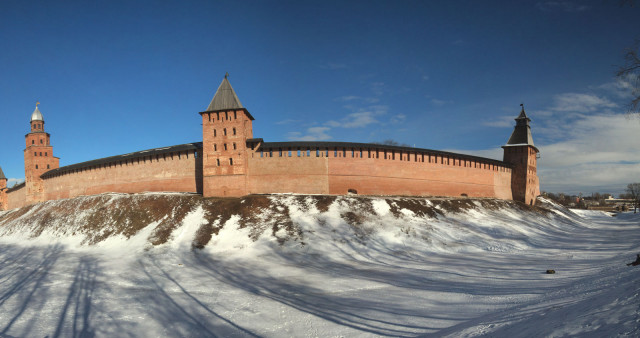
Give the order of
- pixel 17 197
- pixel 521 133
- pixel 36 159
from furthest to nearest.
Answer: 1. pixel 17 197
2. pixel 36 159
3. pixel 521 133

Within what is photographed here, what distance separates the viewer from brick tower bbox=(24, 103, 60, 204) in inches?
1769

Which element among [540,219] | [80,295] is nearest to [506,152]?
[540,219]

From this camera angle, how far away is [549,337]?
494 centimetres

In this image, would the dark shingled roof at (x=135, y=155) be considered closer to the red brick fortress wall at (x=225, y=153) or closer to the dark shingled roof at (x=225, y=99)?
the red brick fortress wall at (x=225, y=153)

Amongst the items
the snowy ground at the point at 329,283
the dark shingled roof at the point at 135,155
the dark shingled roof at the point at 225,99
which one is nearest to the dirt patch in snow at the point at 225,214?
the snowy ground at the point at 329,283

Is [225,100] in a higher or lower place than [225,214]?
higher

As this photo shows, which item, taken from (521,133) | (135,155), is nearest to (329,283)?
(135,155)

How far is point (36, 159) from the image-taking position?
150ft

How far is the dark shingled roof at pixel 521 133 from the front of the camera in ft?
129

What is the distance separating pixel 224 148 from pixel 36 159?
35.7m

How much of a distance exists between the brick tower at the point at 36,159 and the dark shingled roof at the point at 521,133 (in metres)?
61.8

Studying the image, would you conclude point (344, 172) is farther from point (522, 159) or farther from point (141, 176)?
point (522, 159)

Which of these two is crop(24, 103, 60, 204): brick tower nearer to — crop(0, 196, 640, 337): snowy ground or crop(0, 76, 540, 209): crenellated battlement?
crop(0, 76, 540, 209): crenellated battlement

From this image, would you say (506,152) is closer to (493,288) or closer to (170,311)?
(493,288)
